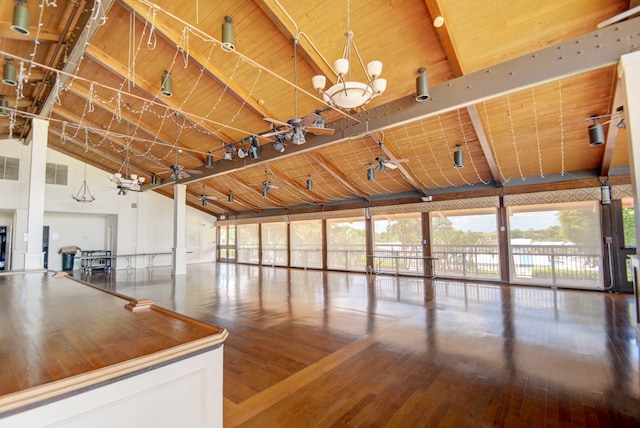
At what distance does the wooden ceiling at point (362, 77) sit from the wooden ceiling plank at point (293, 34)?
27 millimetres

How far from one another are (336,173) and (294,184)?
77.3 inches

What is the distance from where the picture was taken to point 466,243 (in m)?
8.52

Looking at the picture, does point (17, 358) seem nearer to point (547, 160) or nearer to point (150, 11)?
point (150, 11)

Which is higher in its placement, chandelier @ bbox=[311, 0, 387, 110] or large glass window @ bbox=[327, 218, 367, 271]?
chandelier @ bbox=[311, 0, 387, 110]

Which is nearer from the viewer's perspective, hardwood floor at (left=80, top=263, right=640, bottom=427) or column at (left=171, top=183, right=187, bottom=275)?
hardwood floor at (left=80, top=263, right=640, bottom=427)

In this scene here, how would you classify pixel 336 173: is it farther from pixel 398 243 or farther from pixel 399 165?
pixel 398 243

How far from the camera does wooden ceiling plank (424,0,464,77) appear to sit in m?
3.35

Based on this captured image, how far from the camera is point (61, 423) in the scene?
Result: 3.70 ft

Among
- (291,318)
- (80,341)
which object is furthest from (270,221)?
(80,341)

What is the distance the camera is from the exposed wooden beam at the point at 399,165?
646 cm

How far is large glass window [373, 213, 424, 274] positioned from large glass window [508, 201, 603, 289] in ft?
8.34

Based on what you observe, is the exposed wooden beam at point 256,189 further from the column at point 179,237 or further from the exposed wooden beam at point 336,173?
the exposed wooden beam at point 336,173

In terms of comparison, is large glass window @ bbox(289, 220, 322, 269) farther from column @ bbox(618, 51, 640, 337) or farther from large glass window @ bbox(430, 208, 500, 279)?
column @ bbox(618, 51, 640, 337)

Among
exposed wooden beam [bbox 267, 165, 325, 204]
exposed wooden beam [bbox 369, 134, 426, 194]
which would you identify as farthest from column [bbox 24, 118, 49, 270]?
exposed wooden beam [bbox 369, 134, 426, 194]
